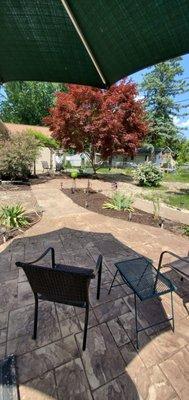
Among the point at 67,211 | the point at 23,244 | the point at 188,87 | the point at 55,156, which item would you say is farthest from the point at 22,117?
the point at 23,244

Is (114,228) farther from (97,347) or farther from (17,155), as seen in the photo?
(17,155)

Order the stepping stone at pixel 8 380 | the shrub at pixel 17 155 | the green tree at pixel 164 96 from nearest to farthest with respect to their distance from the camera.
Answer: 1. the stepping stone at pixel 8 380
2. the shrub at pixel 17 155
3. the green tree at pixel 164 96

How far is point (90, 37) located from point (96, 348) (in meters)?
2.87

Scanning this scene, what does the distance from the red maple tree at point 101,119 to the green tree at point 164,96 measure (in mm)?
15406

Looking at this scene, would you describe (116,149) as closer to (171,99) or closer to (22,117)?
(171,99)

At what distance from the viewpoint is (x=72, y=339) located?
7.88 feet

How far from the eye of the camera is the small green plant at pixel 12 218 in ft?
18.4

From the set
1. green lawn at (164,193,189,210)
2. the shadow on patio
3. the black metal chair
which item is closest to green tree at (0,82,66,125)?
green lawn at (164,193,189,210)

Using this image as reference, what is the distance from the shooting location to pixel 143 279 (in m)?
2.84

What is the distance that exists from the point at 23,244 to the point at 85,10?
4.00 meters

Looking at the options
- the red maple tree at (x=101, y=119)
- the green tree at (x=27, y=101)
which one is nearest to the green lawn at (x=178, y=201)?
the red maple tree at (x=101, y=119)

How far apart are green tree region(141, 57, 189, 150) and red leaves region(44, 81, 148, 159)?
50.6 feet

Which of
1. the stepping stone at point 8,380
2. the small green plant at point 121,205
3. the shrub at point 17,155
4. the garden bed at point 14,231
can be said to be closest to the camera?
the stepping stone at point 8,380

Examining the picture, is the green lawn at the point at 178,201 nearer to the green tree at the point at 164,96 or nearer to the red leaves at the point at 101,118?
the red leaves at the point at 101,118
